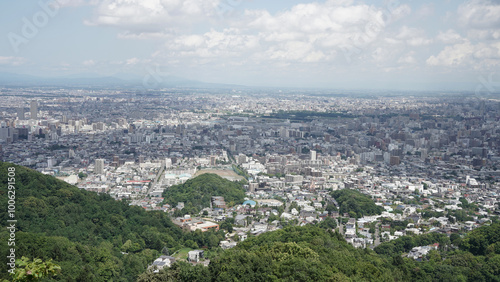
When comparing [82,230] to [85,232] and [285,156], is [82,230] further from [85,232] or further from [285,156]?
[285,156]

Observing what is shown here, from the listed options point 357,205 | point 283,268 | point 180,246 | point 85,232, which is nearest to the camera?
point 283,268

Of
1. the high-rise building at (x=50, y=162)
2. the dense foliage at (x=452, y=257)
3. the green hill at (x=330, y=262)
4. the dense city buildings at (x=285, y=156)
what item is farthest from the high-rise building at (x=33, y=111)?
the dense foliage at (x=452, y=257)

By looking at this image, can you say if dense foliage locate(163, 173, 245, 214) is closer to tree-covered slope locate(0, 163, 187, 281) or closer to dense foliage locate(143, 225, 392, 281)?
tree-covered slope locate(0, 163, 187, 281)

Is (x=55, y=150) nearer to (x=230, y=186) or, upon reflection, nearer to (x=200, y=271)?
(x=230, y=186)

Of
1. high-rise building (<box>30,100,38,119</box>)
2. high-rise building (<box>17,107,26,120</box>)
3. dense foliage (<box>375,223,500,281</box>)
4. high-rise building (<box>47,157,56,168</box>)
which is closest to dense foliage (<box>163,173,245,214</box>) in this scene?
dense foliage (<box>375,223,500,281</box>)

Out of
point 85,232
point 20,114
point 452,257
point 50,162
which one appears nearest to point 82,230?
point 85,232

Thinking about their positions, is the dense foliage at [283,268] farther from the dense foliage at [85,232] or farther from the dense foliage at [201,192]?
the dense foliage at [201,192]

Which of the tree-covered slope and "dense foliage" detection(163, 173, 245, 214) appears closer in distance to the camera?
the tree-covered slope
